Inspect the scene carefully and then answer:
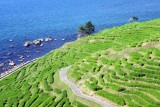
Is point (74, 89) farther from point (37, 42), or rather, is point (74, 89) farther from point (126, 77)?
point (37, 42)

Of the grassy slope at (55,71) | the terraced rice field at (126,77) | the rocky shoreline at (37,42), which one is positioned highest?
the terraced rice field at (126,77)

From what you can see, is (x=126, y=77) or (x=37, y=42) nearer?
(x=126, y=77)

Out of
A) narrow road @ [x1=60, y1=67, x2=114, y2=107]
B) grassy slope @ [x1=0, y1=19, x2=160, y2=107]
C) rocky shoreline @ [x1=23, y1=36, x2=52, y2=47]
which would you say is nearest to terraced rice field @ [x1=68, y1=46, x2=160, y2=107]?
grassy slope @ [x1=0, y1=19, x2=160, y2=107]

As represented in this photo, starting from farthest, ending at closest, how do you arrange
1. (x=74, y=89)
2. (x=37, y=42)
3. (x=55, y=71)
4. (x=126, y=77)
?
1. (x=37, y=42)
2. (x=55, y=71)
3. (x=74, y=89)
4. (x=126, y=77)

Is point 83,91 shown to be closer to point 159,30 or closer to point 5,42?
point 159,30

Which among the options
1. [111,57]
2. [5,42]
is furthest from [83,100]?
[5,42]

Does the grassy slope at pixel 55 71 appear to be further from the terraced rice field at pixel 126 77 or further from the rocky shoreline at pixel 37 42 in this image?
the rocky shoreline at pixel 37 42

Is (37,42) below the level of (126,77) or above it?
below

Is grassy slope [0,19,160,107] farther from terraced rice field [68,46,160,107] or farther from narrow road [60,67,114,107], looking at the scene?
narrow road [60,67,114,107]

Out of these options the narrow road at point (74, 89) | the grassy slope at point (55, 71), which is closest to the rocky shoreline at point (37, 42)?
the grassy slope at point (55, 71)

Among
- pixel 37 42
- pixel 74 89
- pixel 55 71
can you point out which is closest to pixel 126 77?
pixel 74 89
